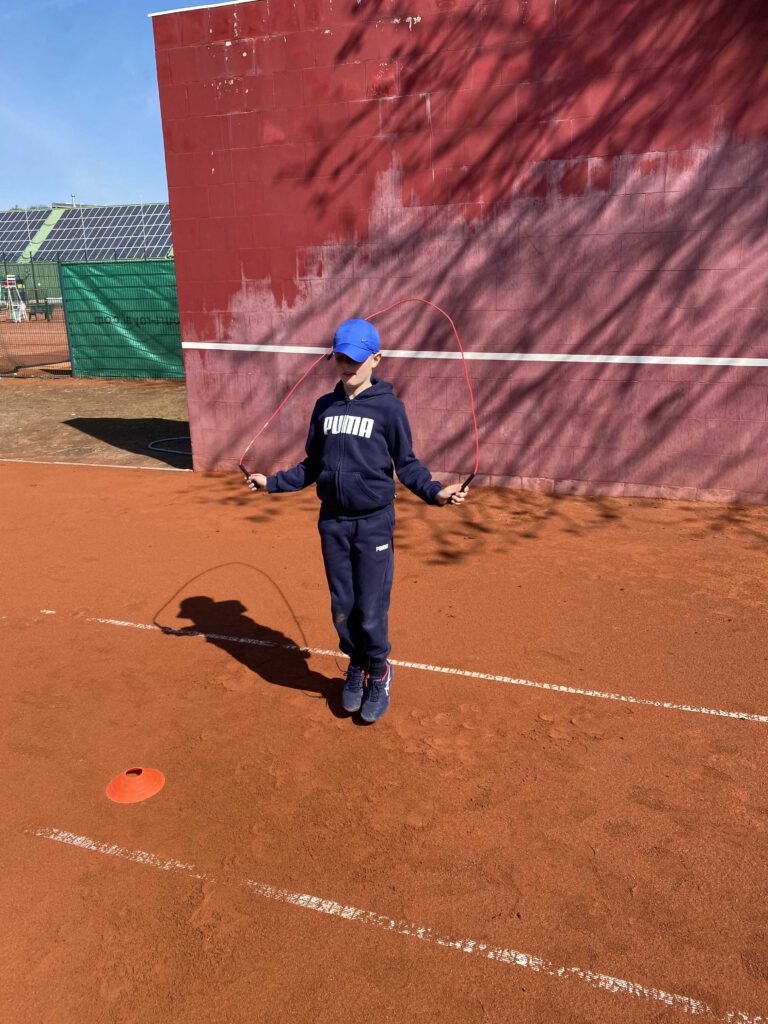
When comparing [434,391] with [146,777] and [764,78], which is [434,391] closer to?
[764,78]

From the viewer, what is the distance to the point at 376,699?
496 cm

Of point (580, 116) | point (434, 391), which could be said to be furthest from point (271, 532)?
point (580, 116)

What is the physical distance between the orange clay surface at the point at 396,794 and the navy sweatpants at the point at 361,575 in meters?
0.56

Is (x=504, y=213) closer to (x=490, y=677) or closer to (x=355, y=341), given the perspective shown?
(x=355, y=341)

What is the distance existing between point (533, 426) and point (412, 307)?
86.2 inches

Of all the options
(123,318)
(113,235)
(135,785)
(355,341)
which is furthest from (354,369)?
(113,235)

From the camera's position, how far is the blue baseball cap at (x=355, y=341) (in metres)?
4.55

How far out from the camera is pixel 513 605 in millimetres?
6688

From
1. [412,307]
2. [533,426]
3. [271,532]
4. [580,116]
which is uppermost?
[580,116]

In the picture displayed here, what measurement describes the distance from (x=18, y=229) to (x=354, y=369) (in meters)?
53.7

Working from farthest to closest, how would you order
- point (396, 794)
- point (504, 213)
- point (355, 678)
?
1. point (504, 213)
2. point (355, 678)
3. point (396, 794)

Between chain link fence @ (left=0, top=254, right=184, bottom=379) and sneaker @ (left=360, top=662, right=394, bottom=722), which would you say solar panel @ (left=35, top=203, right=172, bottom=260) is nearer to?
chain link fence @ (left=0, top=254, right=184, bottom=379)

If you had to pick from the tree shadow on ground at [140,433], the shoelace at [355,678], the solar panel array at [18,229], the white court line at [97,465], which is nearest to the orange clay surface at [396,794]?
the shoelace at [355,678]

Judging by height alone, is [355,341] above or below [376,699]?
above
